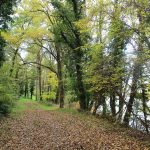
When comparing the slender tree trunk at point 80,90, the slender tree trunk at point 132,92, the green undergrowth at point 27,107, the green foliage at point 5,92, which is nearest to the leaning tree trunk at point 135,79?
the slender tree trunk at point 132,92

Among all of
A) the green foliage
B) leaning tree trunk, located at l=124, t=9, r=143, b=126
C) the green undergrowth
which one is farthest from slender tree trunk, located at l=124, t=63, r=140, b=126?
the green undergrowth

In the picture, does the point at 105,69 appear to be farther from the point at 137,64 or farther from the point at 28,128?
the point at 28,128

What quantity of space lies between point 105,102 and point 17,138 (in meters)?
11.7

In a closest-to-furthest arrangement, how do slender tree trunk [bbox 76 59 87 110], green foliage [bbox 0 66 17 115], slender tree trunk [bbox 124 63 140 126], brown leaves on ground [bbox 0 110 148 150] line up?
brown leaves on ground [bbox 0 110 148 150] < slender tree trunk [bbox 124 63 140 126] < green foliage [bbox 0 66 17 115] < slender tree trunk [bbox 76 59 87 110]

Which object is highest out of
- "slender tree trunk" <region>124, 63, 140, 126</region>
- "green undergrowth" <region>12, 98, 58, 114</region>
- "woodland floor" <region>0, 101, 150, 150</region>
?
"slender tree trunk" <region>124, 63, 140, 126</region>

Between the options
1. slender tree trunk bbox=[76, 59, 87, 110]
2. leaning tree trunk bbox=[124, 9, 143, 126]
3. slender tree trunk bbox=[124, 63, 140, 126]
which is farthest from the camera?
slender tree trunk bbox=[76, 59, 87, 110]

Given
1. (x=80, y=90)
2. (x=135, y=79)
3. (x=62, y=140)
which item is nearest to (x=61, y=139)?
(x=62, y=140)

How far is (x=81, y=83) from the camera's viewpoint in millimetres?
26547

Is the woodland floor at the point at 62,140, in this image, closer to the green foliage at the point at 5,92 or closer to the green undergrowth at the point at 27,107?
the green foliage at the point at 5,92

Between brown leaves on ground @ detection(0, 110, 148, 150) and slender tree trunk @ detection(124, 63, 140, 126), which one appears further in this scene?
slender tree trunk @ detection(124, 63, 140, 126)

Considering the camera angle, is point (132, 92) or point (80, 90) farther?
point (80, 90)

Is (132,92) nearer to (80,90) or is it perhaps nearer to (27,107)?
(80,90)

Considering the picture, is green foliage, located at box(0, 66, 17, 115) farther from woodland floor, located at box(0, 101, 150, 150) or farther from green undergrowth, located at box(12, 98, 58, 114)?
green undergrowth, located at box(12, 98, 58, 114)

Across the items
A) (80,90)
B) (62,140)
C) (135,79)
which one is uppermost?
(135,79)
